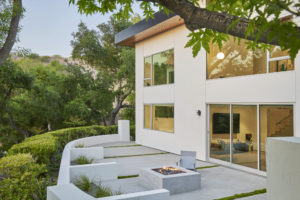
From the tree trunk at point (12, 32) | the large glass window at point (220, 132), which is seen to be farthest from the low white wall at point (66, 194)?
the large glass window at point (220, 132)

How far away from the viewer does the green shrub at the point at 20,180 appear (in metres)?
5.10

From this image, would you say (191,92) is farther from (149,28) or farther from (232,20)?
(232,20)

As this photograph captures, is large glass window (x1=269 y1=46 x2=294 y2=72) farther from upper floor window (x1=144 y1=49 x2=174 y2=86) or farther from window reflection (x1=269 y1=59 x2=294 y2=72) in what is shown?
upper floor window (x1=144 y1=49 x2=174 y2=86)

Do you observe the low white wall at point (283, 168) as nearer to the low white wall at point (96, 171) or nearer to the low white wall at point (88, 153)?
the low white wall at point (96, 171)

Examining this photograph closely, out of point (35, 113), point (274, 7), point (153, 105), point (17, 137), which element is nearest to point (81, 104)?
point (35, 113)

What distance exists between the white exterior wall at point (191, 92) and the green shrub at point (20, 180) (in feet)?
20.1

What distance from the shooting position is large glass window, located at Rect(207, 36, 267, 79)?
796 centimetres

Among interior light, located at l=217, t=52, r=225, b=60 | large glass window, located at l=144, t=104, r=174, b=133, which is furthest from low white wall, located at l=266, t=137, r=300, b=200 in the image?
large glass window, located at l=144, t=104, r=174, b=133

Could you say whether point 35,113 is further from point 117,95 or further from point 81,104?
point 117,95

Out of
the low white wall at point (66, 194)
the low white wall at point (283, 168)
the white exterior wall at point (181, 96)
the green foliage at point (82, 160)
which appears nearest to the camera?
the low white wall at point (66, 194)

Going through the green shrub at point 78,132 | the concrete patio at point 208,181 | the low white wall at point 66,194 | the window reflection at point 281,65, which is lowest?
the concrete patio at point 208,181

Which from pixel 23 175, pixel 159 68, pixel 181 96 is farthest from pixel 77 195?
pixel 159 68

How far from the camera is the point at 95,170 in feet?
23.3

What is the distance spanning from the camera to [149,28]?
12.2m
